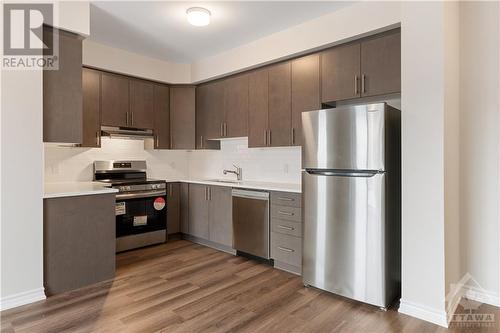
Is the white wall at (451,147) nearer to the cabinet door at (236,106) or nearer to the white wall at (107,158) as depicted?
the cabinet door at (236,106)

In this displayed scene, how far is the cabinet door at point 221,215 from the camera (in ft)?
12.5

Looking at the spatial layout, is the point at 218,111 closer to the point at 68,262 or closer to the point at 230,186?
the point at 230,186

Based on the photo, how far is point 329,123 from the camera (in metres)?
2.60

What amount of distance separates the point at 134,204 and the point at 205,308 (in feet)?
6.64

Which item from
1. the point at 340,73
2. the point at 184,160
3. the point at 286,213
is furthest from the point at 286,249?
the point at 184,160

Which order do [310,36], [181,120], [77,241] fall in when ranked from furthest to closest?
[181,120] → [310,36] → [77,241]

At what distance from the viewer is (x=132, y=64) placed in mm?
4145

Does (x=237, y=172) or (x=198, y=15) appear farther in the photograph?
(x=237, y=172)

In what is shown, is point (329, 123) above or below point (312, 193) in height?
above

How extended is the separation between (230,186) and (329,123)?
1.63 meters

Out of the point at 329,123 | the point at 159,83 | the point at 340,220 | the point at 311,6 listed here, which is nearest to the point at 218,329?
the point at 340,220

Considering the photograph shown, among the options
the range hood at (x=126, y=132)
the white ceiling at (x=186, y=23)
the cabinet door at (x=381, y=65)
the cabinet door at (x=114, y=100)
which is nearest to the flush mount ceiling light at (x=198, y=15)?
the white ceiling at (x=186, y=23)

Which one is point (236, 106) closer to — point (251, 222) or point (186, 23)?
point (186, 23)

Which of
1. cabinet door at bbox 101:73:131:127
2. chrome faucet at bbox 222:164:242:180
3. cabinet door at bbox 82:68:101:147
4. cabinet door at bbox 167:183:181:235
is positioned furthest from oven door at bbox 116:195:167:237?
cabinet door at bbox 101:73:131:127
